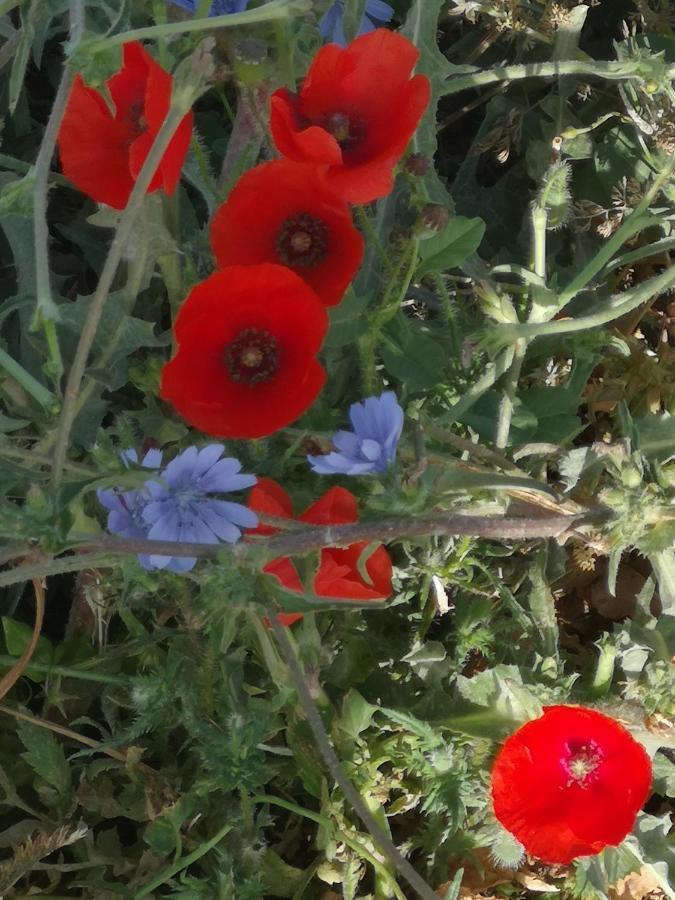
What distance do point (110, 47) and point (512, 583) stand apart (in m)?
0.88

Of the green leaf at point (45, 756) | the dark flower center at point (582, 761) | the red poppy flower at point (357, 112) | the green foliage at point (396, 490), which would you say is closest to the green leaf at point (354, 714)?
the green foliage at point (396, 490)

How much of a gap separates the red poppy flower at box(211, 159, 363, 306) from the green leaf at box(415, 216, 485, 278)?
103mm

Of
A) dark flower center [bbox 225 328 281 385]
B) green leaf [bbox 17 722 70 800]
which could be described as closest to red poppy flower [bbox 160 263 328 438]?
dark flower center [bbox 225 328 281 385]

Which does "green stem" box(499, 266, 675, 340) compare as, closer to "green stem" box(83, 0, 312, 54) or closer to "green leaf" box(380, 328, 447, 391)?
"green leaf" box(380, 328, 447, 391)

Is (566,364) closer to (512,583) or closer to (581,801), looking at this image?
(512,583)

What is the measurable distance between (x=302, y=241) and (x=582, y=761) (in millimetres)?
667

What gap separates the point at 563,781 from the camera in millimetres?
1187

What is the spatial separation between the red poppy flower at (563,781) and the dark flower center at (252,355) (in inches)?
19.9

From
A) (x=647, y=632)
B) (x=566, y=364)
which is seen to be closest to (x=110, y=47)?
(x=566, y=364)

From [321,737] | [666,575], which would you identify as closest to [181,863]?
[321,737]

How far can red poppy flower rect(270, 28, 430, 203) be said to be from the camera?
3.12ft

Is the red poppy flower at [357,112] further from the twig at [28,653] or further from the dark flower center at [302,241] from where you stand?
the twig at [28,653]

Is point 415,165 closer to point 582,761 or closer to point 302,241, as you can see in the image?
point 302,241

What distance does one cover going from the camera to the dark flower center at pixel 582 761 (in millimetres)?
1173
